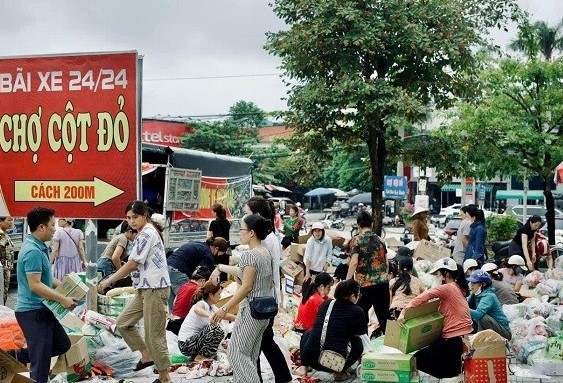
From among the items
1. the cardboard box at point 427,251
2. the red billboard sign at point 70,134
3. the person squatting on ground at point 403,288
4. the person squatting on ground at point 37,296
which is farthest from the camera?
the cardboard box at point 427,251

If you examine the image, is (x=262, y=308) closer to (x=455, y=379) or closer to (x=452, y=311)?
(x=452, y=311)

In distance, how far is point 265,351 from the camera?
8148 millimetres

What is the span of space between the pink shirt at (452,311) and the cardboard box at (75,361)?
3342 mm

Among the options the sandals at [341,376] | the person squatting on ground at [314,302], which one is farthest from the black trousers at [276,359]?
the person squatting on ground at [314,302]

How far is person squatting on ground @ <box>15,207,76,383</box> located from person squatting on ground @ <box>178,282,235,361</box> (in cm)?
253

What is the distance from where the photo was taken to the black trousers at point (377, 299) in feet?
33.1

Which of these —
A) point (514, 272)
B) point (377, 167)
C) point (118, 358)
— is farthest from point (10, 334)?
point (377, 167)

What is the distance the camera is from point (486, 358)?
7.75 m

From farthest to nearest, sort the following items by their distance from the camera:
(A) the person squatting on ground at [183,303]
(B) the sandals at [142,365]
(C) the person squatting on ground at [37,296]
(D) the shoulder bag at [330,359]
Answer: (A) the person squatting on ground at [183,303]
(B) the sandals at [142,365]
(D) the shoulder bag at [330,359]
(C) the person squatting on ground at [37,296]

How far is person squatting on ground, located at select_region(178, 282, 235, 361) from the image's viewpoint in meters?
9.66

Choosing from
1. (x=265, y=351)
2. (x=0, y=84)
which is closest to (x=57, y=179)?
(x=0, y=84)

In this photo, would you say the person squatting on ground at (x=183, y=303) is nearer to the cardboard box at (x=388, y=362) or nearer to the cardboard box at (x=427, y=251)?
the cardboard box at (x=388, y=362)

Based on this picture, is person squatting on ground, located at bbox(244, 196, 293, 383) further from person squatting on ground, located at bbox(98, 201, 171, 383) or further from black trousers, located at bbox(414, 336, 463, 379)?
black trousers, located at bbox(414, 336, 463, 379)

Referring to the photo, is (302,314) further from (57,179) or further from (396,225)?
(396,225)
